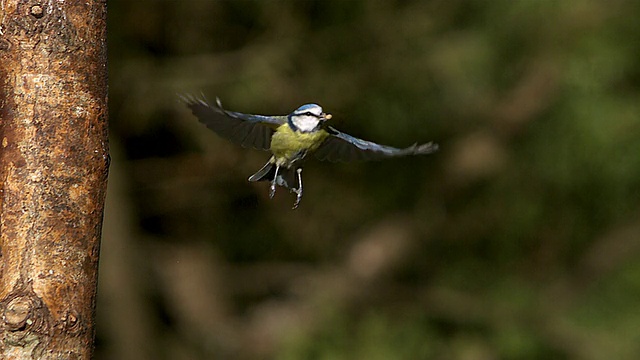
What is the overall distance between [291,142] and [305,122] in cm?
7

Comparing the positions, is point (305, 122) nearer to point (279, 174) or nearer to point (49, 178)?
point (279, 174)

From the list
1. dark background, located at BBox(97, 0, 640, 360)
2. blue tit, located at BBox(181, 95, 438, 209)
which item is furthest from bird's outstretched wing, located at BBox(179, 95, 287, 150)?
dark background, located at BBox(97, 0, 640, 360)

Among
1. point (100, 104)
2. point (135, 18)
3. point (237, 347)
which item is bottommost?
point (237, 347)

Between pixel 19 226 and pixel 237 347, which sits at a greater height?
pixel 19 226

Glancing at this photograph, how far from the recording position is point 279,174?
68.6 inches

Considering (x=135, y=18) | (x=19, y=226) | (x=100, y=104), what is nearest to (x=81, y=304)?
(x=19, y=226)

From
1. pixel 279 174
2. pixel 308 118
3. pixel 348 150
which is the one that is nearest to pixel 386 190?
pixel 348 150

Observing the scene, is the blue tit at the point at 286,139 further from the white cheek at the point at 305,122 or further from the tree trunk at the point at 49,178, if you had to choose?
the tree trunk at the point at 49,178

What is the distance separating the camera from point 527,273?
233 inches

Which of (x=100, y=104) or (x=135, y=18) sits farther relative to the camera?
(x=135, y=18)

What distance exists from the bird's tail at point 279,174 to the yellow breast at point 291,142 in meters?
0.02

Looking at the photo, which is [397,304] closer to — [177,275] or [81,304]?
[177,275]

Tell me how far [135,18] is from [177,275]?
1614 millimetres

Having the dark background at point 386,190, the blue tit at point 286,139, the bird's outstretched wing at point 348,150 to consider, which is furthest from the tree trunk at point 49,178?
the dark background at point 386,190
